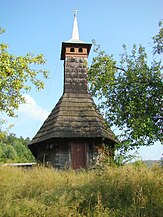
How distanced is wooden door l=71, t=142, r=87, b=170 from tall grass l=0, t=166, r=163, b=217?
6.00m

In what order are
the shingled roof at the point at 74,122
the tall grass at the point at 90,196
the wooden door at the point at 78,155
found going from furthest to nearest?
the wooden door at the point at 78,155 → the shingled roof at the point at 74,122 → the tall grass at the point at 90,196

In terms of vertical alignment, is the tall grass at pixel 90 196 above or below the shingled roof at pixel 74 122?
below

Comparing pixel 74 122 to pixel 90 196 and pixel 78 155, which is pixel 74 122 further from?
pixel 90 196

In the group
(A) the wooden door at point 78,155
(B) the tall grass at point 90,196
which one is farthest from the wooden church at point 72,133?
(B) the tall grass at point 90,196

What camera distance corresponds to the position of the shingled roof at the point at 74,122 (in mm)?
13914

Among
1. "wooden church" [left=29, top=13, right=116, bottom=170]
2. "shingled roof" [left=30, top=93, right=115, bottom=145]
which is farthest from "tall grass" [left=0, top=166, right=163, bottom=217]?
"shingled roof" [left=30, top=93, right=115, bottom=145]

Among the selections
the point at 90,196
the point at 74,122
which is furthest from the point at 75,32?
the point at 90,196

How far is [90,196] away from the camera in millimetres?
6473

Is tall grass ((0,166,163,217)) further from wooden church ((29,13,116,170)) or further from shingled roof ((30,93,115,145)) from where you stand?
shingled roof ((30,93,115,145))

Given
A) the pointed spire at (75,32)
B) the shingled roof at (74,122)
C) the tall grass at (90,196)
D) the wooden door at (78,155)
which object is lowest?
the tall grass at (90,196)

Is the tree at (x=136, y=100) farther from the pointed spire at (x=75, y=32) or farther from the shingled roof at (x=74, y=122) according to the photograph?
the pointed spire at (x=75, y=32)

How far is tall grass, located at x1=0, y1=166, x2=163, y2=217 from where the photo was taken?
567 centimetres

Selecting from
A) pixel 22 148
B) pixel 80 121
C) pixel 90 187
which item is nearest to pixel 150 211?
pixel 90 187

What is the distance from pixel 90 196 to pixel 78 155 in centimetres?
766
